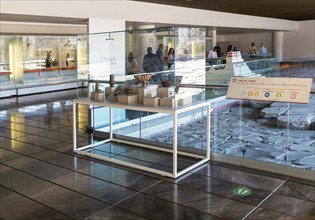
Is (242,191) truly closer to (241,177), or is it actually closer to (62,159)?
(241,177)

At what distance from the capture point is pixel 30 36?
12531 millimetres

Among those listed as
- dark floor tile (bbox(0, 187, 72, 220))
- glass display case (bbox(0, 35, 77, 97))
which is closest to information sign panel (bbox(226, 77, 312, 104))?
dark floor tile (bbox(0, 187, 72, 220))

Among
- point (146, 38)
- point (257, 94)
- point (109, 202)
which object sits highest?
point (146, 38)

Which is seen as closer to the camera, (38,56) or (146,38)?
(146,38)

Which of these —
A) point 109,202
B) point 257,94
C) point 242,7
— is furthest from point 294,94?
point 242,7

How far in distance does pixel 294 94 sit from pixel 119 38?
2.61 meters

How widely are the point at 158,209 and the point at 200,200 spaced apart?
1.41ft

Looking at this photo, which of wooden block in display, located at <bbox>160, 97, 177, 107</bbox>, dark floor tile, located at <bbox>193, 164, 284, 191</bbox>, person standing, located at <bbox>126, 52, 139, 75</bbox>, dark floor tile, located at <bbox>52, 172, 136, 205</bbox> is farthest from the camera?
person standing, located at <bbox>126, 52, 139, 75</bbox>

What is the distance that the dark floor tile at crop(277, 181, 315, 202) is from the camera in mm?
3482

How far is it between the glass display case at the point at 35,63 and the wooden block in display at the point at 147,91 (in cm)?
790

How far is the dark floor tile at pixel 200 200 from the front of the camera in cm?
320

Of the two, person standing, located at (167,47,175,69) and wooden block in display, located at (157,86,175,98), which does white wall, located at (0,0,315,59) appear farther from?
wooden block in display, located at (157,86,175,98)

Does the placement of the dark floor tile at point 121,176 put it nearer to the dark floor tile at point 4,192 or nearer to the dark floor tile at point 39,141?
the dark floor tile at point 4,192

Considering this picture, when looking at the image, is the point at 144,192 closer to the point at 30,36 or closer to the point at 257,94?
the point at 257,94
